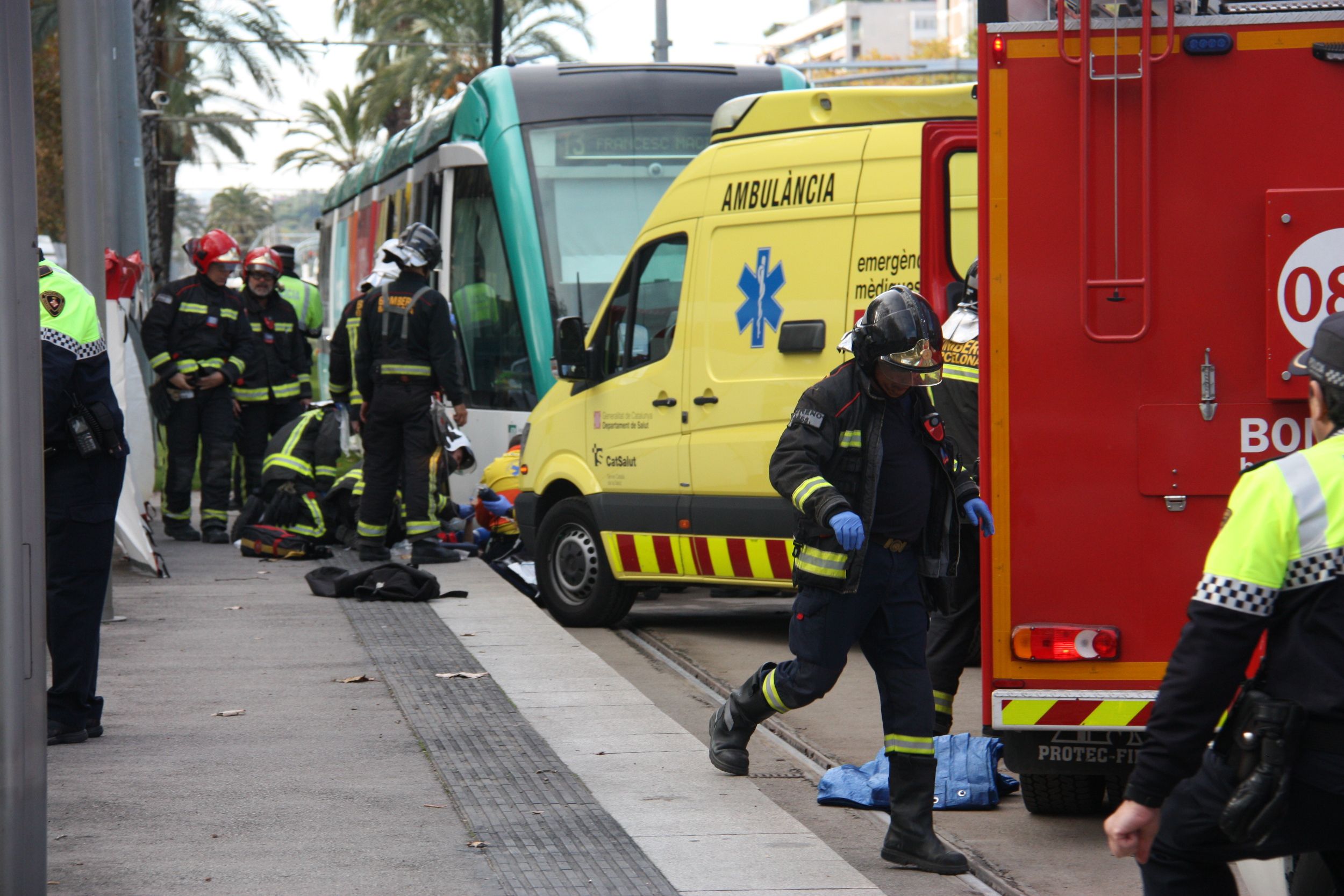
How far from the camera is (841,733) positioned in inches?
279

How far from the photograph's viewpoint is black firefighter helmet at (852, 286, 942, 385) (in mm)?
5070

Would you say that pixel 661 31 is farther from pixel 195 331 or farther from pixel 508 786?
pixel 508 786

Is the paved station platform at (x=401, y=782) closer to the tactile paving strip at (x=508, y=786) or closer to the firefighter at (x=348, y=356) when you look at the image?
the tactile paving strip at (x=508, y=786)

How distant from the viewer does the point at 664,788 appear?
225 inches

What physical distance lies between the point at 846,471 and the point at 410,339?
20.0 ft

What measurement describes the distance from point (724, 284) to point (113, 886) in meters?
5.04

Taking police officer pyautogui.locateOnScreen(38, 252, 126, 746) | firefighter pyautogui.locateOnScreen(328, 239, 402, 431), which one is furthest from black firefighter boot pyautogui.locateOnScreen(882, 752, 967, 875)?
firefighter pyautogui.locateOnScreen(328, 239, 402, 431)

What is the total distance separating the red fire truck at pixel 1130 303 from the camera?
16.0ft

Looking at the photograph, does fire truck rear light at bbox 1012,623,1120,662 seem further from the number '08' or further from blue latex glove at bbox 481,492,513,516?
blue latex glove at bbox 481,492,513,516

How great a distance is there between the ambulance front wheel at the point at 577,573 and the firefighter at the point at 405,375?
1356 mm

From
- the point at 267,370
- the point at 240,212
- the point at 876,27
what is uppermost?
the point at 876,27

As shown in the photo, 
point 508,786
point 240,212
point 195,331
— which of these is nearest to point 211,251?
point 195,331

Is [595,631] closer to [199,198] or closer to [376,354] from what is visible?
[376,354]

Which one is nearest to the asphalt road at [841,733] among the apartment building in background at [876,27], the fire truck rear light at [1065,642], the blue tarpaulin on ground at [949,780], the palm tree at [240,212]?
the blue tarpaulin on ground at [949,780]
